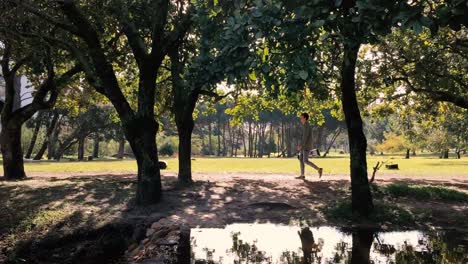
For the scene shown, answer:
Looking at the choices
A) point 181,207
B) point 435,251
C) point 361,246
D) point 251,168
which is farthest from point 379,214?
point 251,168

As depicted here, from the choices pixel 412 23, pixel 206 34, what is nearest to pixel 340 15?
pixel 412 23

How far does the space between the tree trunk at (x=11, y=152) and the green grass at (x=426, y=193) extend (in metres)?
14.7

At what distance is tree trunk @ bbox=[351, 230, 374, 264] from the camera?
804cm

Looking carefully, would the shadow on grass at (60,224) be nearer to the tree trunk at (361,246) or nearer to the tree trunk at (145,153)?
the tree trunk at (145,153)

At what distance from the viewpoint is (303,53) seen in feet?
19.0

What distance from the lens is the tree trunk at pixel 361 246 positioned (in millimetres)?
8041

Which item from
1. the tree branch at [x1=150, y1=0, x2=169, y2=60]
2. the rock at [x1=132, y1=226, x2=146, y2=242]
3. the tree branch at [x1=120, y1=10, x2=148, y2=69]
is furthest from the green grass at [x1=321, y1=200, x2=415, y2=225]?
the tree branch at [x1=120, y1=10, x2=148, y2=69]

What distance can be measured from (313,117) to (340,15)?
16.4m

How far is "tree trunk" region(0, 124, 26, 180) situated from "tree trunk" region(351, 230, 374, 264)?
14432mm

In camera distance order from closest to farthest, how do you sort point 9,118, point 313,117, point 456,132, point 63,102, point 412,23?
point 412,23 → point 9,118 → point 313,117 → point 63,102 → point 456,132

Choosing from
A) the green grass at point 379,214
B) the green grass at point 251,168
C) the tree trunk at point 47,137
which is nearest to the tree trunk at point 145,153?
the green grass at point 379,214

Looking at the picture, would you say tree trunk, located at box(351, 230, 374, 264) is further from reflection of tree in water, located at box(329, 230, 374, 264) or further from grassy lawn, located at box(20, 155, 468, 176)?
grassy lawn, located at box(20, 155, 468, 176)

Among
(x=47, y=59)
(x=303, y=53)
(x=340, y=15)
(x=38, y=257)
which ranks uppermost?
(x=47, y=59)

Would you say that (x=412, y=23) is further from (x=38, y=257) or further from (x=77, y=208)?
(x=77, y=208)
